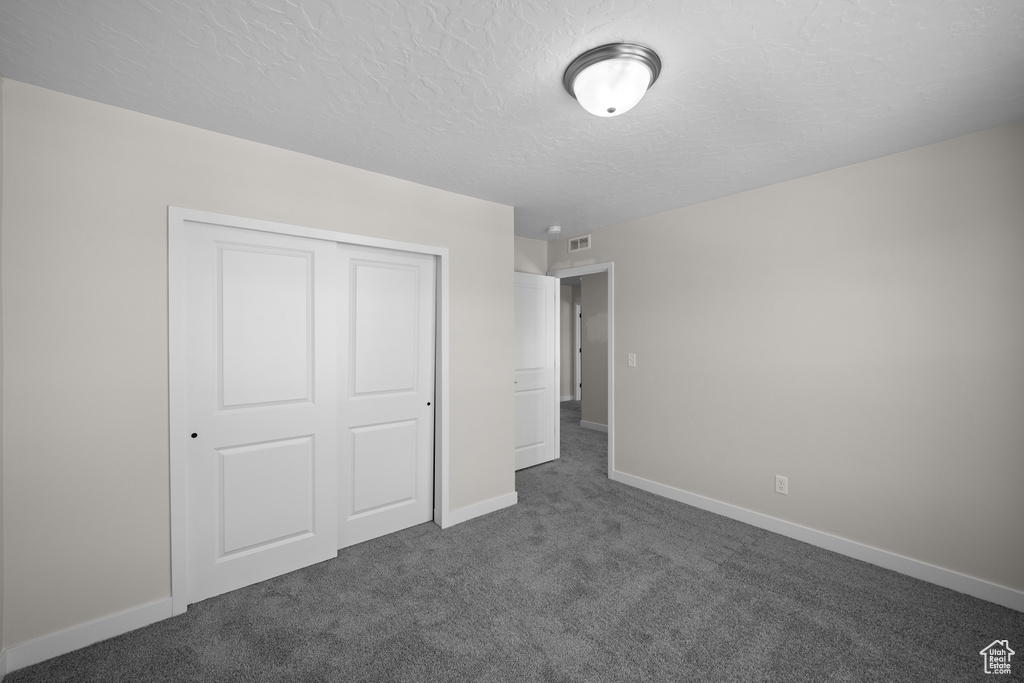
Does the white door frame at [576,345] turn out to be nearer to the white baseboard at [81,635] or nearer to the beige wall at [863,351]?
the beige wall at [863,351]

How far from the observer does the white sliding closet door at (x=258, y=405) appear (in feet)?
7.64

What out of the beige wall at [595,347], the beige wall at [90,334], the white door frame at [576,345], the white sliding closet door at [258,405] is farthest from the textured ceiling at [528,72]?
the white door frame at [576,345]

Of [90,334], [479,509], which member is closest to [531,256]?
[479,509]

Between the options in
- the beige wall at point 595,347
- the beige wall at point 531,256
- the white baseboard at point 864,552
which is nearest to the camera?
the white baseboard at point 864,552

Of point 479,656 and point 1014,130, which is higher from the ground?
point 1014,130

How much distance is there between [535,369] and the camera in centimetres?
479

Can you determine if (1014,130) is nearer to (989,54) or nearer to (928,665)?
(989,54)

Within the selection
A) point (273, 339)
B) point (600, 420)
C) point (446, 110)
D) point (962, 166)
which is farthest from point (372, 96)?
point (600, 420)

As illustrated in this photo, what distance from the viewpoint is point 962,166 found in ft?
7.90

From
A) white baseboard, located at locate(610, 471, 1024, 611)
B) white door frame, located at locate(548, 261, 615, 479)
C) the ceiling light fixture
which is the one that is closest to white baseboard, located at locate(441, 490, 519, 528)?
white door frame, located at locate(548, 261, 615, 479)

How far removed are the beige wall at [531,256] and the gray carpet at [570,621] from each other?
2815mm

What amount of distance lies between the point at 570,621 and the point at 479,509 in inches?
54.1

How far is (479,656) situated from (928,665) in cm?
195

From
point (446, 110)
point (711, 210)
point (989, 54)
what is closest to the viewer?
point (989, 54)
